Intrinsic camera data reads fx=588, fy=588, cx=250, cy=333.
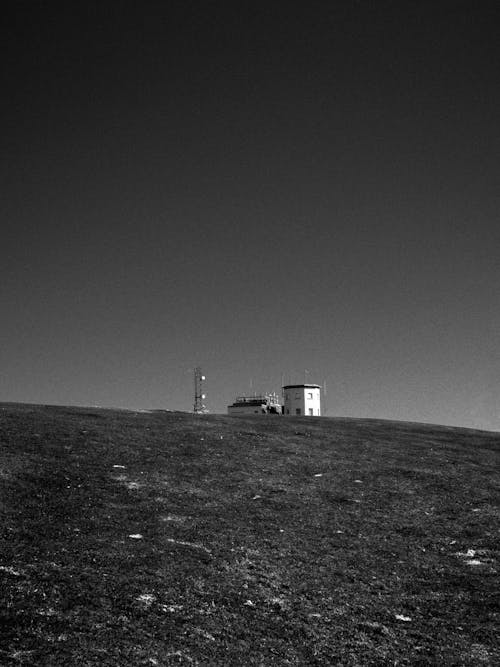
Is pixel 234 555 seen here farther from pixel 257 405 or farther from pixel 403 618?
pixel 257 405

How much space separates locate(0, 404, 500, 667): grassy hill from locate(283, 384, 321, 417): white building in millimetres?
72246

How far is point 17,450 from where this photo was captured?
46.4 feet

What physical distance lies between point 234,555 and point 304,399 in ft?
267

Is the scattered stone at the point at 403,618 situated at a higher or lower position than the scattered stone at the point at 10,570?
lower

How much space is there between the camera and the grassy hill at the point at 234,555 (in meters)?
6.95

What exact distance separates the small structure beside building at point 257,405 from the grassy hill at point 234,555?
2752 inches

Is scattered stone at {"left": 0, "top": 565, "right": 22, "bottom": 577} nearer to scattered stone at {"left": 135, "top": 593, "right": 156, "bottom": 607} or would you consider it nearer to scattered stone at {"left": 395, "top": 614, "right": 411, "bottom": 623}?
scattered stone at {"left": 135, "top": 593, "right": 156, "bottom": 607}

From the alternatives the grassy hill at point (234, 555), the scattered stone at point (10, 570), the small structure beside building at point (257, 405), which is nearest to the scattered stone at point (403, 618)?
the grassy hill at point (234, 555)

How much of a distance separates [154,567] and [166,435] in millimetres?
10189

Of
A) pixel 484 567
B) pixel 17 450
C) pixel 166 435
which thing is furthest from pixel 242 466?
pixel 484 567

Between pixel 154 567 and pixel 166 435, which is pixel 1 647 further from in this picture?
pixel 166 435

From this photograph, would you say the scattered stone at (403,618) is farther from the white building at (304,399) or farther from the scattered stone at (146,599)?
the white building at (304,399)

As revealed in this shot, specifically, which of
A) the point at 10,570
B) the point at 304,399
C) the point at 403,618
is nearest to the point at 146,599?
the point at 10,570

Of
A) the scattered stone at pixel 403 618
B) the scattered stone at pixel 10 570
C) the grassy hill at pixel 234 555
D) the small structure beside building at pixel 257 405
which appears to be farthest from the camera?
the small structure beside building at pixel 257 405
